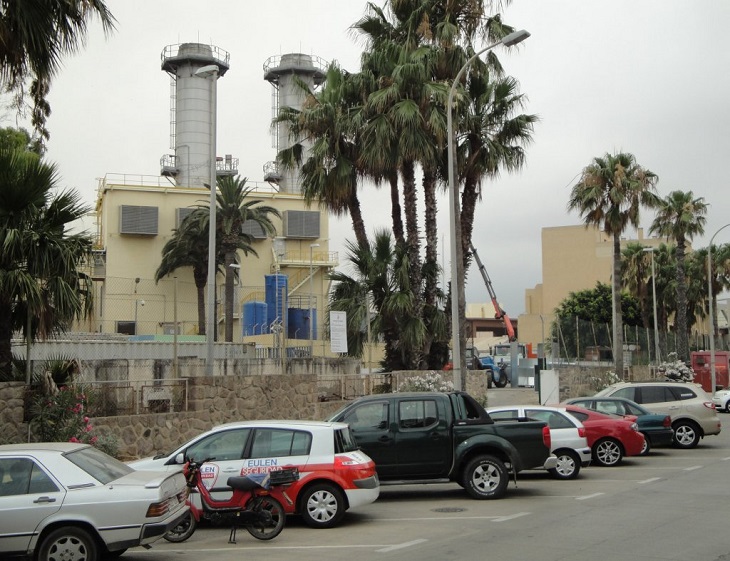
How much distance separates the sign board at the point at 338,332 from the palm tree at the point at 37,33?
1482cm

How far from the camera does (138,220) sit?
55.6 metres

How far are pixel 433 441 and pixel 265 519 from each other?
152 inches

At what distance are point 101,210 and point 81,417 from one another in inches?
1678

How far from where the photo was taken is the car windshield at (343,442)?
40.9ft

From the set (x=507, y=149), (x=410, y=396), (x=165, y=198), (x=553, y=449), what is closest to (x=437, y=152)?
(x=507, y=149)

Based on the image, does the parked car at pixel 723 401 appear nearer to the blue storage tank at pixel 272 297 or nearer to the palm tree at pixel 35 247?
the blue storage tank at pixel 272 297

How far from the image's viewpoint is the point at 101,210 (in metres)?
57.0

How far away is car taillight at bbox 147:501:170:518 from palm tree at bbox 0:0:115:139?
6651 millimetres

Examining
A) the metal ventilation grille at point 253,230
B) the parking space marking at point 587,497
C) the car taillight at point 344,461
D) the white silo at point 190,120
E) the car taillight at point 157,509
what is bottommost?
the parking space marking at point 587,497

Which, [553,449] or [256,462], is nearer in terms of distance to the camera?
[256,462]

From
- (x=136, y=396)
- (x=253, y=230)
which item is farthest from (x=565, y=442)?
(x=253, y=230)

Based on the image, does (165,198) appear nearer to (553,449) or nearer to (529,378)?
(529,378)

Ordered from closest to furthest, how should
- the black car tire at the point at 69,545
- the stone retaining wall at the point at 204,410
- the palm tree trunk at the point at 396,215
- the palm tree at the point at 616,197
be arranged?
the black car tire at the point at 69,545
the stone retaining wall at the point at 204,410
the palm tree trunk at the point at 396,215
the palm tree at the point at 616,197

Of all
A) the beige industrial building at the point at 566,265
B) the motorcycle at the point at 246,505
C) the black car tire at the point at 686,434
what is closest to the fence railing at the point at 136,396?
the motorcycle at the point at 246,505
